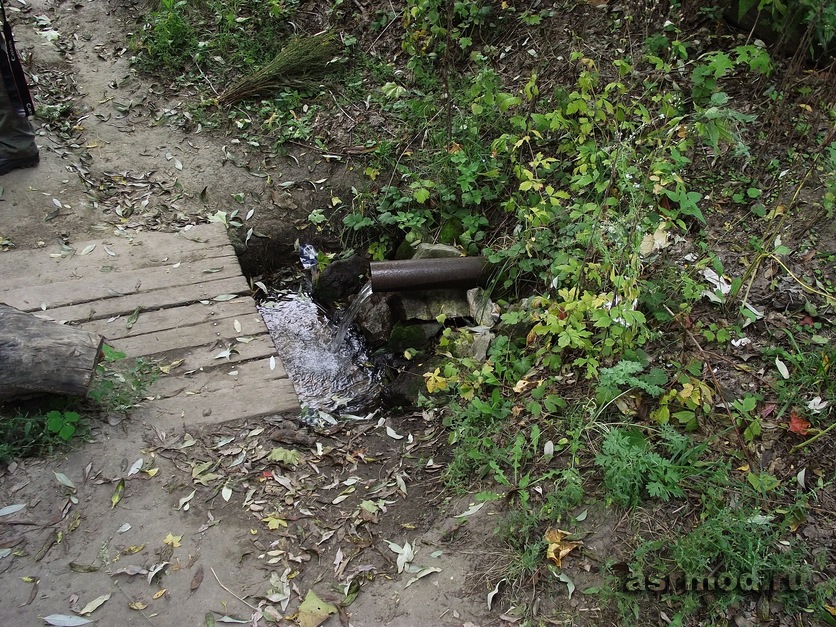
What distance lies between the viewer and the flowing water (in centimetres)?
482

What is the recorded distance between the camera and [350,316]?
17.7 ft

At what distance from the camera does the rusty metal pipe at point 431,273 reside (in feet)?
15.3

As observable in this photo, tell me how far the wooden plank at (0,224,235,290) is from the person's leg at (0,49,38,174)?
1.05 m

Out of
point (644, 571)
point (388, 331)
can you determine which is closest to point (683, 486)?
point (644, 571)

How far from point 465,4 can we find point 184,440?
15.6 ft

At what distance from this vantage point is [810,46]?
14.2ft

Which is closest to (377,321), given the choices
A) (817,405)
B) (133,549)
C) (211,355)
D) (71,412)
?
(211,355)

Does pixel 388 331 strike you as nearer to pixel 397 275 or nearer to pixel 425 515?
pixel 397 275

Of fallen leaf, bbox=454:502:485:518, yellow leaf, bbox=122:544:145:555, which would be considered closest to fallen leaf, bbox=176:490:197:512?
yellow leaf, bbox=122:544:145:555

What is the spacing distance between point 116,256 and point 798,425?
468 cm

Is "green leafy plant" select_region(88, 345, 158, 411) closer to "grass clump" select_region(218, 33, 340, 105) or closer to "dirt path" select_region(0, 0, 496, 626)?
"dirt path" select_region(0, 0, 496, 626)

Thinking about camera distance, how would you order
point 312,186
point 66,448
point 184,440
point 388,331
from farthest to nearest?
1. point 312,186
2. point 388,331
3. point 184,440
4. point 66,448

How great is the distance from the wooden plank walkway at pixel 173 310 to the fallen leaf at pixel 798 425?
2.74 m

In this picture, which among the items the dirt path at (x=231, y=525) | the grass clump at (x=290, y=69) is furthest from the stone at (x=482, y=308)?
the grass clump at (x=290, y=69)
